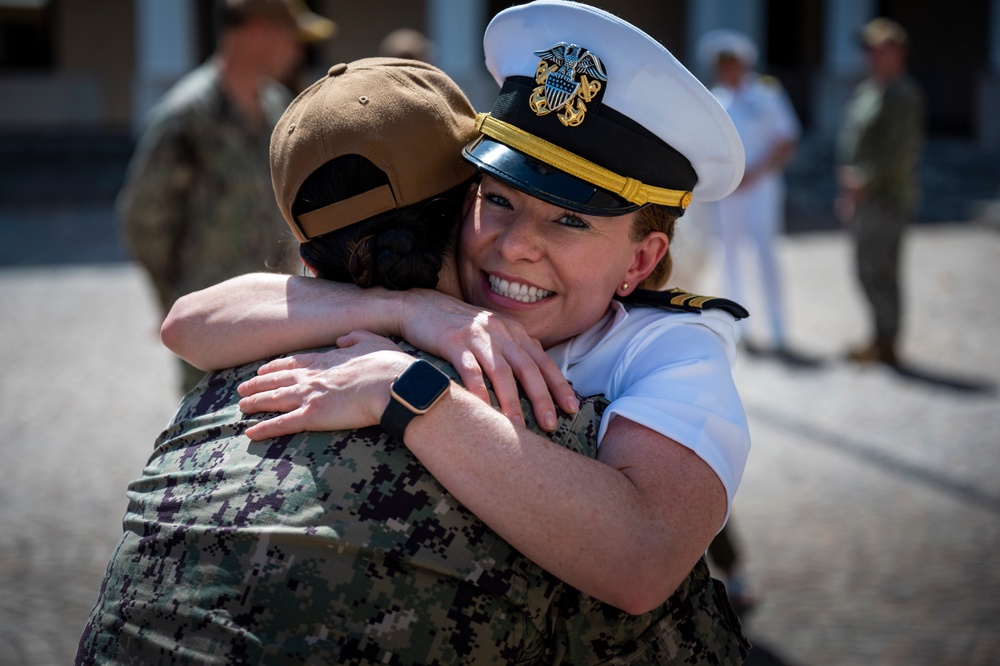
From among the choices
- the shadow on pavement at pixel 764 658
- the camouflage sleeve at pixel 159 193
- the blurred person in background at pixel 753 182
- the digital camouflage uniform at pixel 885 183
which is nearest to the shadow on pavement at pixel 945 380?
the digital camouflage uniform at pixel 885 183

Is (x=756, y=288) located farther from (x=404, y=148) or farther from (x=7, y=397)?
(x=404, y=148)

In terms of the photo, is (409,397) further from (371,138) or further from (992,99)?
(992,99)

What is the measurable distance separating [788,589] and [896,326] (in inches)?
158

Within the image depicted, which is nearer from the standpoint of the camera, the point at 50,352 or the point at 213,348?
the point at 213,348

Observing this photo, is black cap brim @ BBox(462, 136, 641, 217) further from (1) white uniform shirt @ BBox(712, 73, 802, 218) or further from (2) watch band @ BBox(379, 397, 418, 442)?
(1) white uniform shirt @ BBox(712, 73, 802, 218)

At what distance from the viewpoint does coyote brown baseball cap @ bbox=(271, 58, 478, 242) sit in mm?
1637

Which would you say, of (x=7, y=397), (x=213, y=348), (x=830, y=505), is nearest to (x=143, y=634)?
(x=213, y=348)

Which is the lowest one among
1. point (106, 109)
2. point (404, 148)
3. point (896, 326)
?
point (106, 109)

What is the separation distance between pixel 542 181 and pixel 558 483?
0.59 metres

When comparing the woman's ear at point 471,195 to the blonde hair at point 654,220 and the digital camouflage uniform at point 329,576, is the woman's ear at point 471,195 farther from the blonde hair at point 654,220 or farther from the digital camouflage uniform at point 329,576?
the digital camouflage uniform at point 329,576

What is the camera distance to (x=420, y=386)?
4.86 feet

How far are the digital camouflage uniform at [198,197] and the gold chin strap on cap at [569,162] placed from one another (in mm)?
2708

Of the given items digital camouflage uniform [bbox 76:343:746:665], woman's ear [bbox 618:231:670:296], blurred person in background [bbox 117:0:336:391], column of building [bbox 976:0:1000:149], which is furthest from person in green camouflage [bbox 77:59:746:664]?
column of building [bbox 976:0:1000:149]

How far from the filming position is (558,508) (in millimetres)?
1429
